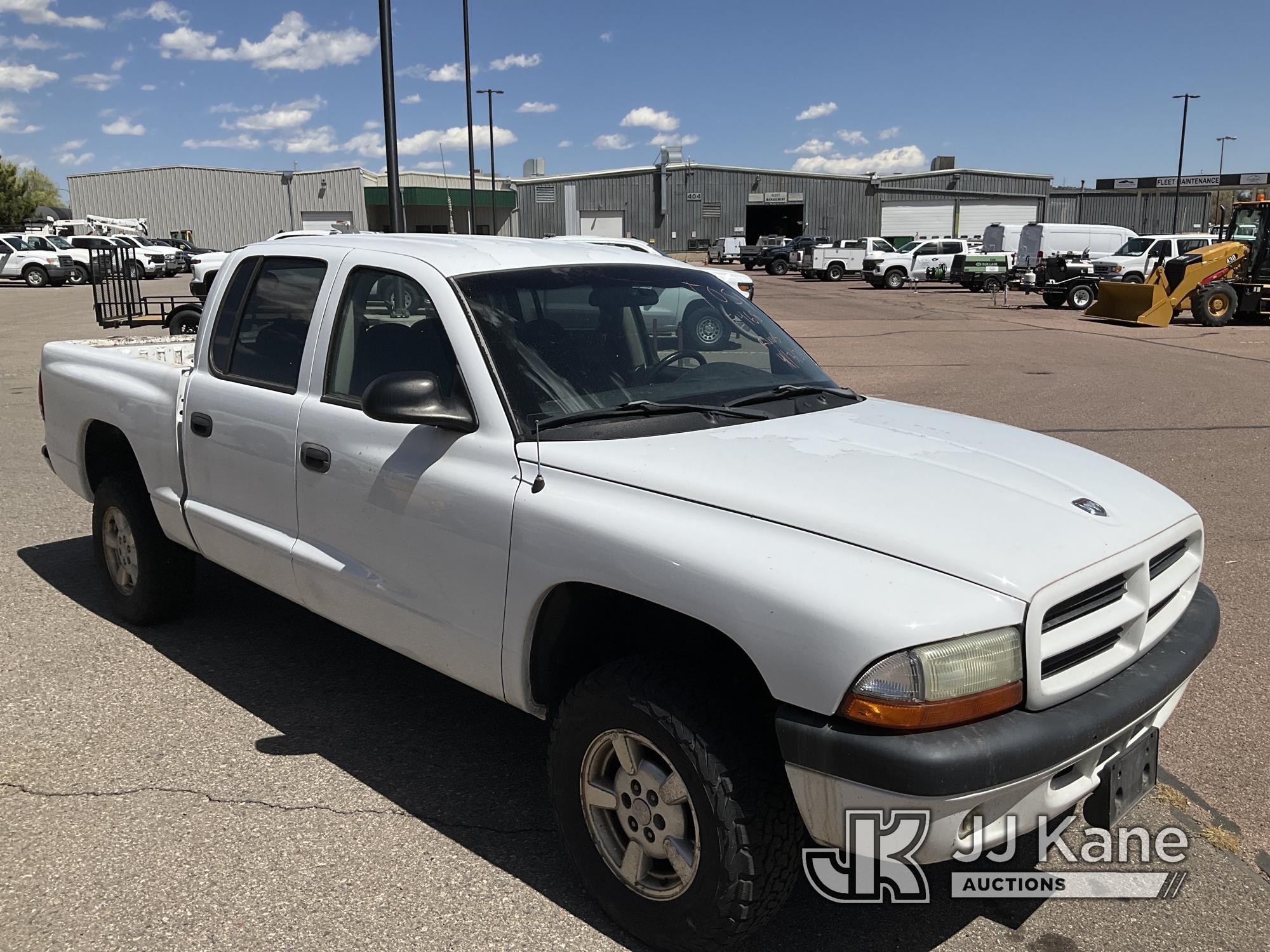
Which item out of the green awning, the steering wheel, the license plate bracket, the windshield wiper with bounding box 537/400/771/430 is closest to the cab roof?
the steering wheel

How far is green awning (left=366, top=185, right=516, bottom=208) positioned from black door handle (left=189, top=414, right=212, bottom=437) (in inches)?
2444

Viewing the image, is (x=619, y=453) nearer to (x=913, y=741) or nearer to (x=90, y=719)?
(x=913, y=741)

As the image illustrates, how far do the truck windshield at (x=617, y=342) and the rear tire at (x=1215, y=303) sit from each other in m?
23.2

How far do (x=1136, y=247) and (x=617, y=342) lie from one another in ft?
114

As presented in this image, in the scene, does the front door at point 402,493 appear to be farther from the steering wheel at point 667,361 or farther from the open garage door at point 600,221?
the open garage door at point 600,221

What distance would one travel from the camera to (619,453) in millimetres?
2918

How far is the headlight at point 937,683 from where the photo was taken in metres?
2.22

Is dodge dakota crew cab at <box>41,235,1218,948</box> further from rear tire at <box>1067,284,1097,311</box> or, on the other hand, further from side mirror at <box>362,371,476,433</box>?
rear tire at <box>1067,284,1097,311</box>

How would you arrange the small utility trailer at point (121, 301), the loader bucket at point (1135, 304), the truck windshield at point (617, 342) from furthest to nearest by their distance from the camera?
1. the loader bucket at point (1135, 304)
2. the small utility trailer at point (121, 301)
3. the truck windshield at point (617, 342)

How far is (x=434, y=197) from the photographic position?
66.6 meters

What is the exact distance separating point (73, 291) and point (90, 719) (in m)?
37.2

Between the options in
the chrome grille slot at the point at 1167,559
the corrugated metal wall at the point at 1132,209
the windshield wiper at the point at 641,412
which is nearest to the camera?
the chrome grille slot at the point at 1167,559

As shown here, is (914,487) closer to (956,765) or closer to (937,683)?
(937,683)

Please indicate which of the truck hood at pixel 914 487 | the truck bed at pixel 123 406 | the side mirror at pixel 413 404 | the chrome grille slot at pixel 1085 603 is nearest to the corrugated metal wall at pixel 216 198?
the truck bed at pixel 123 406
